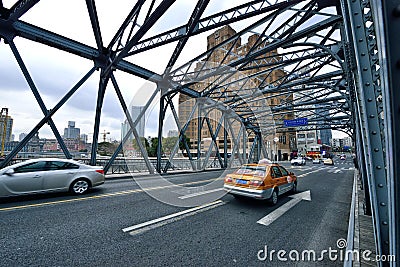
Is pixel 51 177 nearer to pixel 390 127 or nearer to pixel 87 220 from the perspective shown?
pixel 87 220

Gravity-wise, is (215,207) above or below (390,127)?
below

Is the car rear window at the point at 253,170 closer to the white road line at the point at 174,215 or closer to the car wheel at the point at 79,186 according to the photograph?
the white road line at the point at 174,215

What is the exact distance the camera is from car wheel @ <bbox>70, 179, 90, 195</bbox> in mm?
7199

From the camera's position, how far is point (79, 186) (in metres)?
7.36

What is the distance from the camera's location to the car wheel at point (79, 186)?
23.6ft

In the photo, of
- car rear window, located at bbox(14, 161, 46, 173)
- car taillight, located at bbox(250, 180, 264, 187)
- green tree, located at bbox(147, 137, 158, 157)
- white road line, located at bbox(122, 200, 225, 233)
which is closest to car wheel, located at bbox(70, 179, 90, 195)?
car rear window, located at bbox(14, 161, 46, 173)

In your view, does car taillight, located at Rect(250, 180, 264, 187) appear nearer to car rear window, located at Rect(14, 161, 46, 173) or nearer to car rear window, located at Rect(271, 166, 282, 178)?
car rear window, located at Rect(271, 166, 282, 178)

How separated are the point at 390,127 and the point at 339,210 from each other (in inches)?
277

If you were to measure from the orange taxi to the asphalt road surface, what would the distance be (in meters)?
0.48

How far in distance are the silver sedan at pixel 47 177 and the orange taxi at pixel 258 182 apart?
5.69 metres

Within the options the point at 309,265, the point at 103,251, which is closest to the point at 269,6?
the point at 309,265

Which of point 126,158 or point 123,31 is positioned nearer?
point 123,31

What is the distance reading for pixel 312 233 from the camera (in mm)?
4434

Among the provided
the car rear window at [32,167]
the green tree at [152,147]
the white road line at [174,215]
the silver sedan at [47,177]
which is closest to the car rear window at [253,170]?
the white road line at [174,215]
